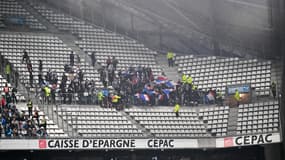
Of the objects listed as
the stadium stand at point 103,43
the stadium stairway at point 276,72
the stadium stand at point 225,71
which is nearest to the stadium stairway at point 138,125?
the stadium stand at point 103,43

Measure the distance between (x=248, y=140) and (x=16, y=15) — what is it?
12233mm

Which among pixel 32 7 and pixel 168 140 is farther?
pixel 32 7

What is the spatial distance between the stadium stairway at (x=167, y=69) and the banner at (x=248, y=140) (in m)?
4.79

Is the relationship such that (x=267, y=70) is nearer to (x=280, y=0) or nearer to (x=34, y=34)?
(x=280, y=0)

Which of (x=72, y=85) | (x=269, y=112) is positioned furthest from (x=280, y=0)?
(x=72, y=85)

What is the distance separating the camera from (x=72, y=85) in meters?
30.5

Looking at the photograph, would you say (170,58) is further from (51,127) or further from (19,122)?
(19,122)

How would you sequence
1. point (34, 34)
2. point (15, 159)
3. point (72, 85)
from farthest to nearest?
point (34, 34) < point (72, 85) < point (15, 159)

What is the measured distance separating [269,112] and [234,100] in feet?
5.85

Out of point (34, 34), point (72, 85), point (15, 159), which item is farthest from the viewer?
point (34, 34)

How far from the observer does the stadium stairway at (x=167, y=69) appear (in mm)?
33156

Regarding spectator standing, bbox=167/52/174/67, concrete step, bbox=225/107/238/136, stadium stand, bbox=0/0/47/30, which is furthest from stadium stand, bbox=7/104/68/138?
spectator standing, bbox=167/52/174/67

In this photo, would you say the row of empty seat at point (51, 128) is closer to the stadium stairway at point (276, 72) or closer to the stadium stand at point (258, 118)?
the stadium stand at point (258, 118)

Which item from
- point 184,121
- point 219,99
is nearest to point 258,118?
point 219,99
